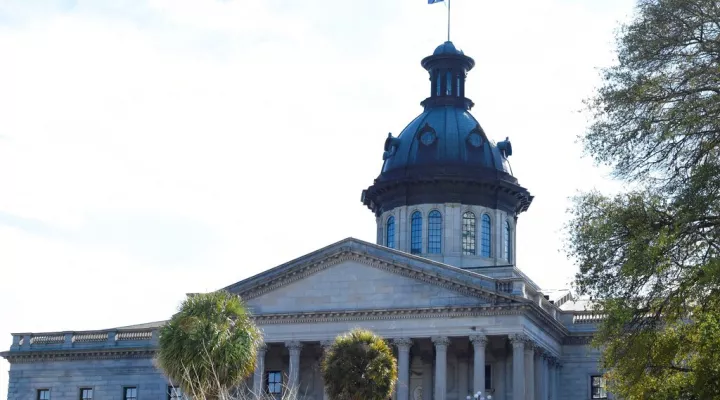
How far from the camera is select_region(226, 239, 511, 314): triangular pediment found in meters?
59.2

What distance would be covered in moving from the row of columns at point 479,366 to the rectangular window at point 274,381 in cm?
301

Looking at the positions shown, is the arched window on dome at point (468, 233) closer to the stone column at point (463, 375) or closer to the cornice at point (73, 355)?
the stone column at point (463, 375)

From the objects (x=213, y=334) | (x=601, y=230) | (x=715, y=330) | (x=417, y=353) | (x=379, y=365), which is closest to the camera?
(x=715, y=330)

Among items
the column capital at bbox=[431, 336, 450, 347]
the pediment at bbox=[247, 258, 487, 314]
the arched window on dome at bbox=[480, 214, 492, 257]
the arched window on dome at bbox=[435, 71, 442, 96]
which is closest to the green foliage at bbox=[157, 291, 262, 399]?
the column capital at bbox=[431, 336, 450, 347]

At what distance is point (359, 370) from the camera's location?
42.4 m

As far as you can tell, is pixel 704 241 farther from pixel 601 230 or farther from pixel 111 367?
pixel 111 367

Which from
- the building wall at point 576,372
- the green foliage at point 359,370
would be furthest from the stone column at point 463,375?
the green foliage at point 359,370

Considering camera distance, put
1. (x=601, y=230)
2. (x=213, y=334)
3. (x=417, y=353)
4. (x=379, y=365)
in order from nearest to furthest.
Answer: (x=601, y=230), (x=213, y=334), (x=379, y=365), (x=417, y=353)

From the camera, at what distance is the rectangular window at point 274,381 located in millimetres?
65438

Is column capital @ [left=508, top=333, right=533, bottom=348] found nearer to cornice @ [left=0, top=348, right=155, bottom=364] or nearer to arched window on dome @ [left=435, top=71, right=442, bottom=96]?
arched window on dome @ [left=435, top=71, right=442, bottom=96]

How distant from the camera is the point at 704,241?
95.0 feet

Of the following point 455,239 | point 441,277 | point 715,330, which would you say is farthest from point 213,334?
point 455,239

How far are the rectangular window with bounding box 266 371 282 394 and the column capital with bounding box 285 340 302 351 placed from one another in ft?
13.4

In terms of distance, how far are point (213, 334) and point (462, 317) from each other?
72.2 ft
